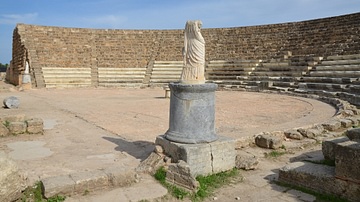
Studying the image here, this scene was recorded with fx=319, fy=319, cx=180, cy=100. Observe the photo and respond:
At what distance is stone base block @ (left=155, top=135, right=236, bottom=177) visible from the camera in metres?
4.70

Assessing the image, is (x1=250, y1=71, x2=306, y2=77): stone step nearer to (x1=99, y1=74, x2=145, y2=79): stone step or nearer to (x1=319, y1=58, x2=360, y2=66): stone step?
(x1=319, y1=58, x2=360, y2=66): stone step

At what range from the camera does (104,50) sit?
26.8 metres

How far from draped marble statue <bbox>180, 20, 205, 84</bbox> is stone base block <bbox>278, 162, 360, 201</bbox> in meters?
1.93

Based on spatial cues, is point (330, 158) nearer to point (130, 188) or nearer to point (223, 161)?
point (223, 161)

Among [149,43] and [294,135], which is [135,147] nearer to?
[294,135]

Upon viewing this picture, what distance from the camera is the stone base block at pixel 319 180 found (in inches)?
155

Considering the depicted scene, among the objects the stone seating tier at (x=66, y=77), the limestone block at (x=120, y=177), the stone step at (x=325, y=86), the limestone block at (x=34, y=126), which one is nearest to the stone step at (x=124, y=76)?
the stone seating tier at (x=66, y=77)

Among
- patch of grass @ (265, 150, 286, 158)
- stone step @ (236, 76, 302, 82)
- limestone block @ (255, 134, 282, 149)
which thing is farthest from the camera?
stone step @ (236, 76, 302, 82)

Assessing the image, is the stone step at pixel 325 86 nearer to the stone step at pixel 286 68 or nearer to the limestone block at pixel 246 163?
the stone step at pixel 286 68

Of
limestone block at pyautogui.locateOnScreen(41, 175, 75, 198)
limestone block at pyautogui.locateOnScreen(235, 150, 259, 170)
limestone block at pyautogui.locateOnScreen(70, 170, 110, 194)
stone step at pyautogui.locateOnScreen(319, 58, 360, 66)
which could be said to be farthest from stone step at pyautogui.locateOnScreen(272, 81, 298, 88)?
limestone block at pyautogui.locateOnScreen(41, 175, 75, 198)

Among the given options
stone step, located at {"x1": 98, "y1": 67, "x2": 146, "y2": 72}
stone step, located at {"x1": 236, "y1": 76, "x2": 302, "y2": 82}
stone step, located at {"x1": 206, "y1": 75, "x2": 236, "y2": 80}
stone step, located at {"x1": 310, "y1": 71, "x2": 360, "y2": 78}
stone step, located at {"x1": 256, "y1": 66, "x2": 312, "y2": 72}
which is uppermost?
stone step, located at {"x1": 256, "y1": 66, "x2": 312, "y2": 72}

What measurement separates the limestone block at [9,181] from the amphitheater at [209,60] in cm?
1251

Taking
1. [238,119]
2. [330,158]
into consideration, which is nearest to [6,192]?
[330,158]

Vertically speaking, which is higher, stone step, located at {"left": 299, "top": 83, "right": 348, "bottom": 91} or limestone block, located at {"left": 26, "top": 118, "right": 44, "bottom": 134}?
stone step, located at {"left": 299, "top": 83, "right": 348, "bottom": 91}
